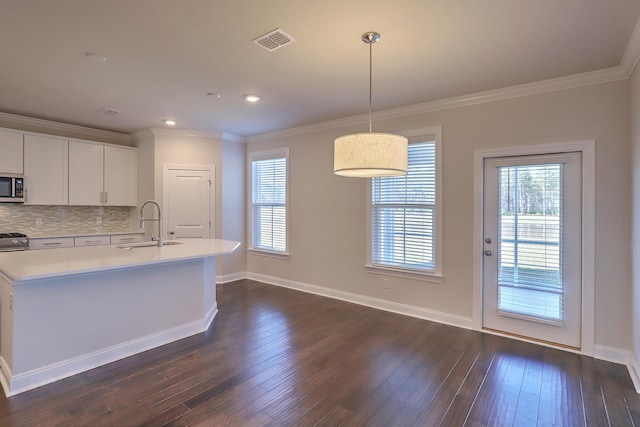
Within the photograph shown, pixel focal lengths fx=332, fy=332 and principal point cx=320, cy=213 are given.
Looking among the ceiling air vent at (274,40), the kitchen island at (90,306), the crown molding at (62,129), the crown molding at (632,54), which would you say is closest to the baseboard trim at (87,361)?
the kitchen island at (90,306)

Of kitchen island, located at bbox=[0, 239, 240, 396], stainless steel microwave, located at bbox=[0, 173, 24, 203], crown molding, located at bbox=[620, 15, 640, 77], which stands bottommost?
kitchen island, located at bbox=[0, 239, 240, 396]

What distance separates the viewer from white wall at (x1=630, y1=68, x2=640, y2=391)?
2.61 m

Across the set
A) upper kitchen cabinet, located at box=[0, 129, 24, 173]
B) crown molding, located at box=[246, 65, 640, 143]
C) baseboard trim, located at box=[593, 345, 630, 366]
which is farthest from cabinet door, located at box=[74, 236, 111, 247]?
baseboard trim, located at box=[593, 345, 630, 366]

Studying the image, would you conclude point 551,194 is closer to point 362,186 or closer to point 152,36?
point 362,186

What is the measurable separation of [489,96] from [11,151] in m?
5.92

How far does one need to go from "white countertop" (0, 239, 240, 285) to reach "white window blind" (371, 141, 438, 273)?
6.31 feet

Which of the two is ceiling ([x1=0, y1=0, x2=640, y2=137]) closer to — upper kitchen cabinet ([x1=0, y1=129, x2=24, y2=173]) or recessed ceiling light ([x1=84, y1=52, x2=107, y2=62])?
recessed ceiling light ([x1=84, y1=52, x2=107, y2=62])

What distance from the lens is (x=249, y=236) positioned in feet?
19.8

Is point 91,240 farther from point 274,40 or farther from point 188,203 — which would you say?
point 274,40

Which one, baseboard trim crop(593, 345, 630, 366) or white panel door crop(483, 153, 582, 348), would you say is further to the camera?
white panel door crop(483, 153, 582, 348)

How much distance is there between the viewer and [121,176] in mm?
5434

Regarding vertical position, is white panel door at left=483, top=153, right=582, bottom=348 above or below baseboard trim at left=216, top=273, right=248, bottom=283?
above

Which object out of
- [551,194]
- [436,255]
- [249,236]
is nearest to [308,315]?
[436,255]

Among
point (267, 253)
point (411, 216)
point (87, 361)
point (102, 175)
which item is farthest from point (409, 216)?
point (102, 175)
